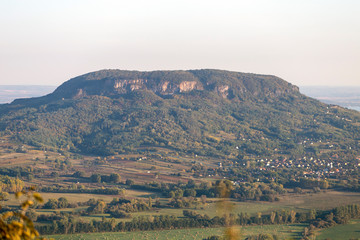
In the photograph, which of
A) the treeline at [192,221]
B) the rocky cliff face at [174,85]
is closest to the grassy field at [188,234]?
the treeline at [192,221]

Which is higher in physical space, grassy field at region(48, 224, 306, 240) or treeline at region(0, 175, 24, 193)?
treeline at region(0, 175, 24, 193)

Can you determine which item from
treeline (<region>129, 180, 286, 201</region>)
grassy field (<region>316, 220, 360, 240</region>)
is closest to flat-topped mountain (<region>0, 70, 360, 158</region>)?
treeline (<region>129, 180, 286, 201</region>)

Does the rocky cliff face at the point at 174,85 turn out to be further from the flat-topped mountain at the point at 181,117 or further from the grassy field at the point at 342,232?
the grassy field at the point at 342,232

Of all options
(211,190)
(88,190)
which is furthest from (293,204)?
(88,190)

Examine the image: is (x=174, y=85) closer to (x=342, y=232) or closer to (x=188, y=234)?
(x=188, y=234)

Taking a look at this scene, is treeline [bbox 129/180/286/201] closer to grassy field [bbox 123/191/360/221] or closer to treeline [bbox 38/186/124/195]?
grassy field [bbox 123/191/360/221]

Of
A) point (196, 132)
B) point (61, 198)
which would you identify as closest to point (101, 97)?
point (196, 132)
